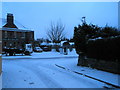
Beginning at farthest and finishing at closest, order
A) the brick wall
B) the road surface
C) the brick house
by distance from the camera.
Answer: the brick house
the brick wall
the road surface

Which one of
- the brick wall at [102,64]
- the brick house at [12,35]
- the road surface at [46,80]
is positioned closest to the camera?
the road surface at [46,80]

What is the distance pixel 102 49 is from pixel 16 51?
23840 millimetres

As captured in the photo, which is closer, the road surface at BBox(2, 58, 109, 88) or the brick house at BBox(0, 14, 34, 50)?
the road surface at BBox(2, 58, 109, 88)

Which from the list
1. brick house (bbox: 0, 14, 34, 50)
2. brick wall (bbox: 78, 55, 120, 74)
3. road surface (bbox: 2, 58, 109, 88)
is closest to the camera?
road surface (bbox: 2, 58, 109, 88)

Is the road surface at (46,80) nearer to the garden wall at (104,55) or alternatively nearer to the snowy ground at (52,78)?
the snowy ground at (52,78)

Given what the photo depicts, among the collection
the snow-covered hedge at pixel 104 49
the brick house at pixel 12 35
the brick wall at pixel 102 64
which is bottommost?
the brick wall at pixel 102 64

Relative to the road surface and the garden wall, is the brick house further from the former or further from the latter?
the road surface

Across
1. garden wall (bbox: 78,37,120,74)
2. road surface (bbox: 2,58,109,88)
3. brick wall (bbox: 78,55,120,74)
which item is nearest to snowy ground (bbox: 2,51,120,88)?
road surface (bbox: 2,58,109,88)

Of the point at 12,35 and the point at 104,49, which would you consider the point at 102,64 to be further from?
the point at 12,35

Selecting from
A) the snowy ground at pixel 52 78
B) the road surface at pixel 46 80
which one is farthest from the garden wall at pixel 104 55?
the road surface at pixel 46 80

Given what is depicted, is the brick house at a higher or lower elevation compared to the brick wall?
higher

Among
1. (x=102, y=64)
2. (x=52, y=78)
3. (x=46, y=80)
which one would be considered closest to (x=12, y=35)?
(x=102, y=64)

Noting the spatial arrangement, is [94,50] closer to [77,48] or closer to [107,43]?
[107,43]

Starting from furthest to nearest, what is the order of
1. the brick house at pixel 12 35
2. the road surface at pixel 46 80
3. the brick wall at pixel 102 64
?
the brick house at pixel 12 35 < the brick wall at pixel 102 64 < the road surface at pixel 46 80
